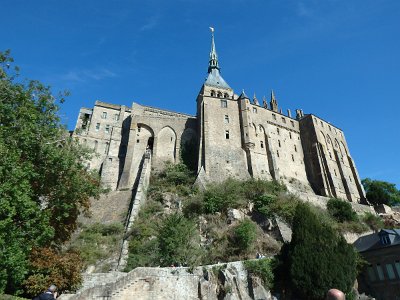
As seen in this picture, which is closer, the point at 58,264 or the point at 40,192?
the point at 58,264

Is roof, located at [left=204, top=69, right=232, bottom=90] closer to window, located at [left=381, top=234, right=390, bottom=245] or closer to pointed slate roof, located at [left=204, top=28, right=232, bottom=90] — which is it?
pointed slate roof, located at [left=204, top=28, right=232, bottom=90]

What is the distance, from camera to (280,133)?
49.4 metres

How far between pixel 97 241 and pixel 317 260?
17.8m

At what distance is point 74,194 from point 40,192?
191 cm

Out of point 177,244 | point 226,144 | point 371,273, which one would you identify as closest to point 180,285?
point 177,244

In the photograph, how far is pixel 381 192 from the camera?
49.2 m

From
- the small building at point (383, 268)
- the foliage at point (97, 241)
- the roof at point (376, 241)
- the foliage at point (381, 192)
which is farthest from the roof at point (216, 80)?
the small building at point (383, 268)

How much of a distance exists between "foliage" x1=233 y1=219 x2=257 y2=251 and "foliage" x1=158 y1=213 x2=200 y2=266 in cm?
387

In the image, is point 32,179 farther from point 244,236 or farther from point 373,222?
point 373,222

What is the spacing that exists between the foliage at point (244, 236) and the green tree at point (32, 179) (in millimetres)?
11060

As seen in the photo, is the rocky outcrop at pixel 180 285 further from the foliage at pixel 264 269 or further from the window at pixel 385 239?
the window at pixel 385 239

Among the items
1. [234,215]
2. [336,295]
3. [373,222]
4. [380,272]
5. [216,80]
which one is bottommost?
[336,295]

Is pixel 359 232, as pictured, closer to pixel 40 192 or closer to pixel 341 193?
pixel 341 193

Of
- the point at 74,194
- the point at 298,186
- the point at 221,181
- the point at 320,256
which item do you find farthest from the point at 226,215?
the point at 298,186
